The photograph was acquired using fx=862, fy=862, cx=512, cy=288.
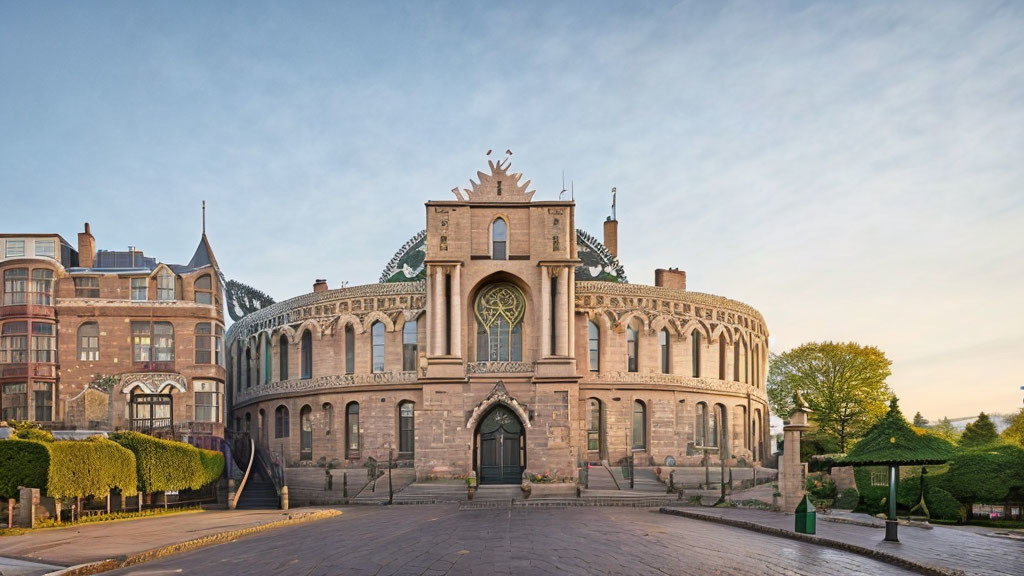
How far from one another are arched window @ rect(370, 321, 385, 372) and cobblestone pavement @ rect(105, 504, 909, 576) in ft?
73.3

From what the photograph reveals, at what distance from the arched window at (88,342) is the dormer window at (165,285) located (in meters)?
3.60

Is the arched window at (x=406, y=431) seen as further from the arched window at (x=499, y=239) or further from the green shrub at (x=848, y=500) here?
the green shrub at (x=848, y=500)

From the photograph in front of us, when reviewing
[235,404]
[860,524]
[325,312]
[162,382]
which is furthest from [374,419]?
[860,524]

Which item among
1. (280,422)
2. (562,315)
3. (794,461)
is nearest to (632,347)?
(562,315)

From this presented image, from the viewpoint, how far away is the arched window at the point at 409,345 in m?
49.8

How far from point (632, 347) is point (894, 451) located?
93.8 feet

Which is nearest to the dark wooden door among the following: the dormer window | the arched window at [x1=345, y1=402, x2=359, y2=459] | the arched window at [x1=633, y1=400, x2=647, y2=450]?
the arched window at [x1=633, y1=400, x2=647, y2=450]

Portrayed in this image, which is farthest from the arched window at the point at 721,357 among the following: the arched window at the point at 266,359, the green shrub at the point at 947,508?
the arched window at the point at 266,359

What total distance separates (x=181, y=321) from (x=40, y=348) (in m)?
6.80

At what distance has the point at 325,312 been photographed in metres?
52.0

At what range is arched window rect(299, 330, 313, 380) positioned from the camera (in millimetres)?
52781

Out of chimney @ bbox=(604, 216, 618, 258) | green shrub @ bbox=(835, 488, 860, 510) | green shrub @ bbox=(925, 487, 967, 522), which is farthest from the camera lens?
chimney @ bbox=(604, 216, 618, 258)

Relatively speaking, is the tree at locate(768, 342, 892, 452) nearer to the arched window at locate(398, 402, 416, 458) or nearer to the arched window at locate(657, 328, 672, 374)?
the arched window at locate(657, 328, 672, 374)

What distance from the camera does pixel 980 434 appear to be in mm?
37438
